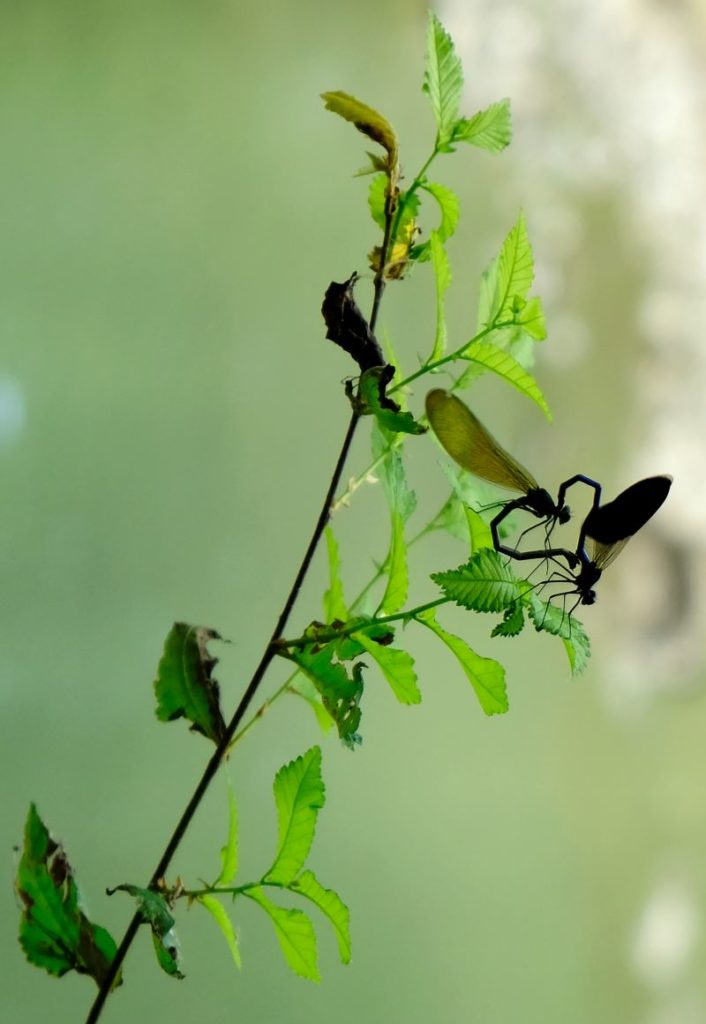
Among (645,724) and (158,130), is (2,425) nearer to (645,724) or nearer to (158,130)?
(158,130)

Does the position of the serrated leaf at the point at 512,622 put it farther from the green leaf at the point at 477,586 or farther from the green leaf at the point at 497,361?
the green leaf at the point at 497,361

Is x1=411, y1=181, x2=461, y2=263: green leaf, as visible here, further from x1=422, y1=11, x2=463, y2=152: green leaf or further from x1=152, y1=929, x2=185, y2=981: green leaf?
x1=152, y1=929, x2=185, y2=981: green leaf

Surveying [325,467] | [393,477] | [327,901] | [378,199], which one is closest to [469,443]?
[393,477]

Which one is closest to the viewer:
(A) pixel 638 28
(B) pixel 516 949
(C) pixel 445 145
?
(C) pixel 445 145

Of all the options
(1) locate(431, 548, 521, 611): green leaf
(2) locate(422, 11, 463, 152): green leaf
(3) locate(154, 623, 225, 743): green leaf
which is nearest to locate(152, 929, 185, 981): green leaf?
(3) locate(154, 623, 225, 743): green leaf

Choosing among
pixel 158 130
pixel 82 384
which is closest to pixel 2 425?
pixel 82 384
